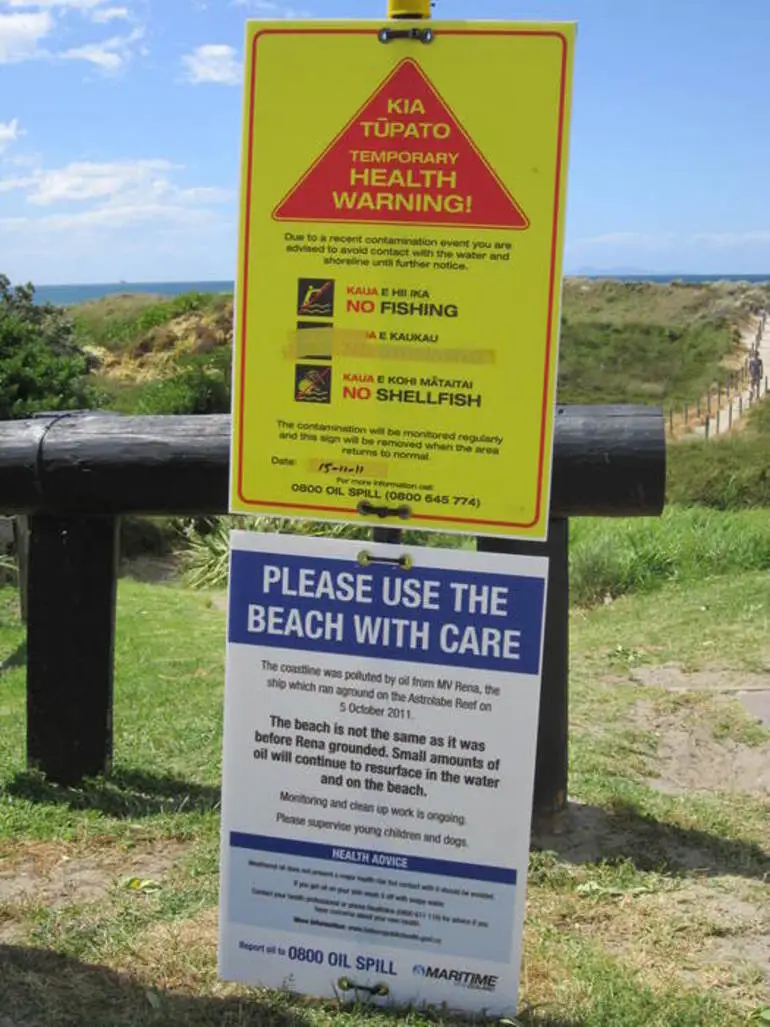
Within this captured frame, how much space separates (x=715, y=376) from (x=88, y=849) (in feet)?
159

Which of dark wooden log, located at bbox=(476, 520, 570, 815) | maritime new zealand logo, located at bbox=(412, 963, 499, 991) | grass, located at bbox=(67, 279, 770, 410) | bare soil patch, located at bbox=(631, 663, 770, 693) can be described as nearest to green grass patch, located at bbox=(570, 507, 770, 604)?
bare soil patch, located at bbox=(631, 663, 770, 693)

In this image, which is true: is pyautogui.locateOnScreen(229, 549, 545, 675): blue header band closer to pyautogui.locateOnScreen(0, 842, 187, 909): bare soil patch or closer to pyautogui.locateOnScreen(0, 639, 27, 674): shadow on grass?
pyautogui.locateOnScreen(0, 842, 187, 909): bare soil patch

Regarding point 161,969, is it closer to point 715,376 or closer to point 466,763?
point 466,763

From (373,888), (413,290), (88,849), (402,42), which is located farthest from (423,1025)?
(402,42)

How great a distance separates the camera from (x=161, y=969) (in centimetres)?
302

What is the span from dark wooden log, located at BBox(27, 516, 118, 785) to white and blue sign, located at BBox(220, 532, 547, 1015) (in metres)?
1.51

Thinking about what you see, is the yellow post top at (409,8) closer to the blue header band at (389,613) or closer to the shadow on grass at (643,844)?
the blue header band at (389,613)

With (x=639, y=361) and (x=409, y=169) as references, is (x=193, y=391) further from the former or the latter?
(x=639, y=361)

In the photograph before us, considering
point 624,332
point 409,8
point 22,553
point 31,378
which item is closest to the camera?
point 409,8

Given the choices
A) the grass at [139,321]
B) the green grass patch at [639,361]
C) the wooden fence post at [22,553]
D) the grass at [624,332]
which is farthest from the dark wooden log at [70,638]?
the green grass patch at [639,361]

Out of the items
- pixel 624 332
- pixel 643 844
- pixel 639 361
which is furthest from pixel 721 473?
pixel 624 332

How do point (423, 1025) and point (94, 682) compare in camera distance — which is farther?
point (94, 682)

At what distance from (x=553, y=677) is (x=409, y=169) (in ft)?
6.37

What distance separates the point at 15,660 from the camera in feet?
24.2
